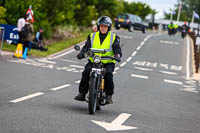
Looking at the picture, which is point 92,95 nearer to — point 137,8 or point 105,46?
point 105,46

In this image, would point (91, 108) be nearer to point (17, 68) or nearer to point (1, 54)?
point (17, 68)

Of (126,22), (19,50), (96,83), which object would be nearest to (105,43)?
(96,83)

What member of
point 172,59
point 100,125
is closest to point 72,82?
point 100,125

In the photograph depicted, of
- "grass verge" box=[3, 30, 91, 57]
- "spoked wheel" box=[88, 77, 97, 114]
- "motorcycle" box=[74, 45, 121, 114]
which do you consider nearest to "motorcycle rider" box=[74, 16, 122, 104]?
"motorcycle" box=[74, 45, 121, 114]

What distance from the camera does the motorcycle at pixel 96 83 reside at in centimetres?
878

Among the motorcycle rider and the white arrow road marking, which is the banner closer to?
the motorcycle rider

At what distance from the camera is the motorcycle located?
8.78 meters

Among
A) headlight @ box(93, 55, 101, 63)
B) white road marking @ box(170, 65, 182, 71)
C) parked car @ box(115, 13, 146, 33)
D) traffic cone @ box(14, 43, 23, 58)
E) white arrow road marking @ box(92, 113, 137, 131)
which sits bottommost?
white road marking @ box(170, 65, 182, 71)

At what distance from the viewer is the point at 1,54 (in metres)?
21.3

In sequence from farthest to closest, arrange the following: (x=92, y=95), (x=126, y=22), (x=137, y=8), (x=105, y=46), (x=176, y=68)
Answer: (x=137, y=8), (x=126, y=22), (x=176, y=68), (x=105, y=46), (x=92, y=95)

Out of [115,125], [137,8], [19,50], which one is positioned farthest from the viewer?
[137,8]

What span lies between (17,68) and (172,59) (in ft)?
53.8

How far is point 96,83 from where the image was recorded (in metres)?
8.99

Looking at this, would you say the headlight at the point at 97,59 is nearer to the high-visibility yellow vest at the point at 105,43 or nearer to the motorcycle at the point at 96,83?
the motorcycle at the point at 96,83
